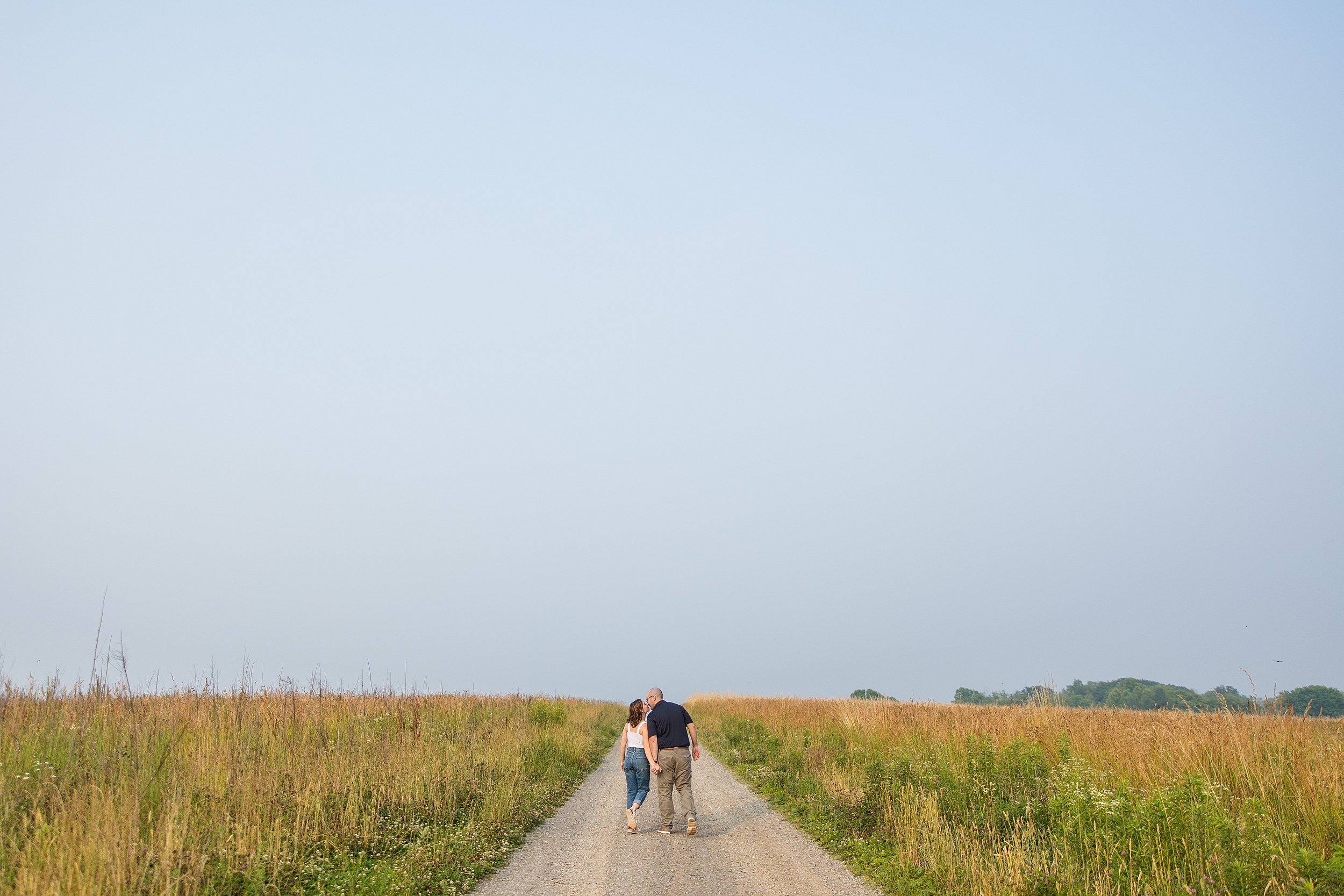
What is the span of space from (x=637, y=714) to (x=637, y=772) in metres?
1.05

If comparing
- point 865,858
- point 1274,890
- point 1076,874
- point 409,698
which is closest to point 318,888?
point 865,858

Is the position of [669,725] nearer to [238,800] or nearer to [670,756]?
[670,756]

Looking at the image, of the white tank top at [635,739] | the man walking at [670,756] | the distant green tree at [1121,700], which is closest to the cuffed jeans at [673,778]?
the man walking at [670,756]

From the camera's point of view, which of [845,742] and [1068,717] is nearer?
[1068,717]

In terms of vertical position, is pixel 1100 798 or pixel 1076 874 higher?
pixel 1100 798

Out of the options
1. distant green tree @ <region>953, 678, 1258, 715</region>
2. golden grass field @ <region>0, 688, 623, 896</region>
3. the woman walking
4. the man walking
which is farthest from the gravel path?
distant green tree @ <region>953, 678, 1258, 715</region>

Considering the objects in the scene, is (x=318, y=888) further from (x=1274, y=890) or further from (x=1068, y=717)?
(x=1068, y=717)

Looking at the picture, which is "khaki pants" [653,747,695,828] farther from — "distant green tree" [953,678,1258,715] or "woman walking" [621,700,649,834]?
"distant green tree" [953,678,1258,715]

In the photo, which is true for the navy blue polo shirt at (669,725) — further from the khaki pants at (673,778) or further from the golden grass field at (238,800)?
the golden grass field at (238,800)

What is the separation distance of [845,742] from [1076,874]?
11.7 metres

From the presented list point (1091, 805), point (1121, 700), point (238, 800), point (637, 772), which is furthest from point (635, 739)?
point (1121, 700)

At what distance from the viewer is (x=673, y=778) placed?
1231 centimetres

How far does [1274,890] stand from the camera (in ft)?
20.5

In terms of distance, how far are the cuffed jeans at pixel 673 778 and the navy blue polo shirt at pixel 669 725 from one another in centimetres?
11
